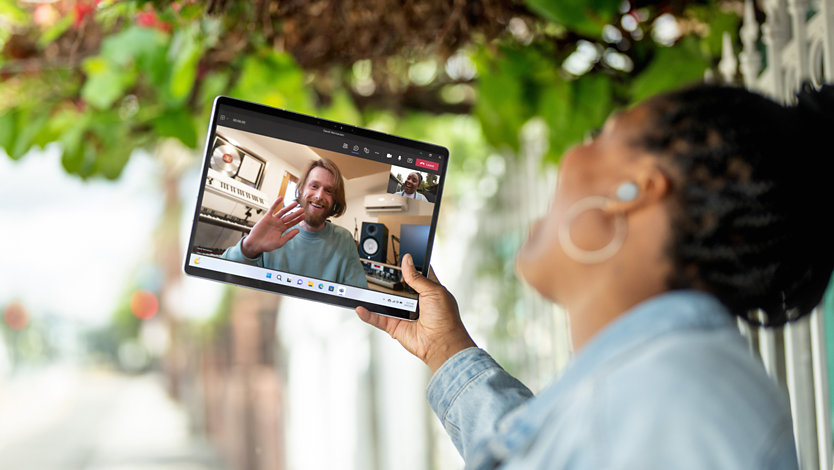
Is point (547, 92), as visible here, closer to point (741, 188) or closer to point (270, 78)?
point (270, 78)

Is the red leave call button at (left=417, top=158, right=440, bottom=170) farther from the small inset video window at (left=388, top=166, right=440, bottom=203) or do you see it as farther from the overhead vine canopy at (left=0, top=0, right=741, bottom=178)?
the overhead vine canopy at (left=0, top=0, right=741, bottom=178)

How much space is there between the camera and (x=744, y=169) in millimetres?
829

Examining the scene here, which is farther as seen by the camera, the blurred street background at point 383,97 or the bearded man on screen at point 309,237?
the blurred street background at point 383,97

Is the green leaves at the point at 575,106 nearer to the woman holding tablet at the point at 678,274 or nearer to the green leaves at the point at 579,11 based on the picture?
the green leaves at the point at 579,11

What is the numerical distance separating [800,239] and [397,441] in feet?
12.9

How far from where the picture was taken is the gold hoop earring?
2.76 feet

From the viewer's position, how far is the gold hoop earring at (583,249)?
841 mm

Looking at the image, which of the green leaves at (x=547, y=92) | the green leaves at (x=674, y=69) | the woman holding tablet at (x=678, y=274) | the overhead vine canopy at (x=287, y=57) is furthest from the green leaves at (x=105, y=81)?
the woman holding tablet at (x=678, y=274)

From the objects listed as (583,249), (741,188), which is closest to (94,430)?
(583,249)

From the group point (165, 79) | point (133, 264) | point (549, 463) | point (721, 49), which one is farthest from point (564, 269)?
point (133, 264)

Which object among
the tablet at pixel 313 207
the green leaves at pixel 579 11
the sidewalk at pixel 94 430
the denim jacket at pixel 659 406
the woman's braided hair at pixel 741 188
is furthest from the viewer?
the sidewalk at pixel 94 430

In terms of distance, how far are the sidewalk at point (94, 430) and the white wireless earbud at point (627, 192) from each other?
10118mm

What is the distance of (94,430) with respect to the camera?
49.2 ft

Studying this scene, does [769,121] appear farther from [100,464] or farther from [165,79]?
[100,464]
